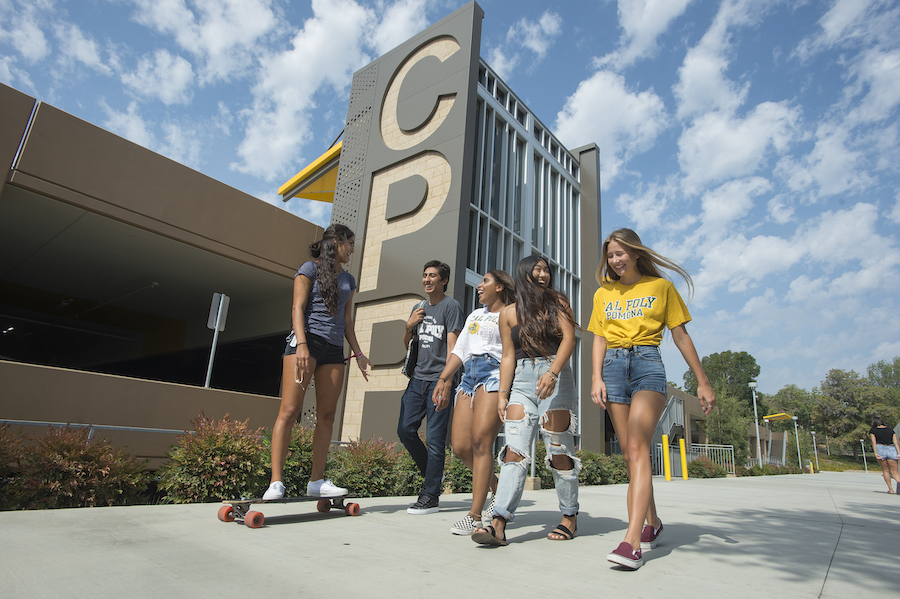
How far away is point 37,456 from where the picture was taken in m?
3.93

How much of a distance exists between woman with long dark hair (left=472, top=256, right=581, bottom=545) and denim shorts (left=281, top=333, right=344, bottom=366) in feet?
4.10

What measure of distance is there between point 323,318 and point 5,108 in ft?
26.6

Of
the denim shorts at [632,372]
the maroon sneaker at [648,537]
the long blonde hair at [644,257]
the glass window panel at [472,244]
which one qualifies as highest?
the glass window panel at [472,244]

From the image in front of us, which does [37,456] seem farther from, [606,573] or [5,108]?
[5,108]

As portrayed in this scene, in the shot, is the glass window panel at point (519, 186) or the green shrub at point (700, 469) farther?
the green shrub at point (700, 469)

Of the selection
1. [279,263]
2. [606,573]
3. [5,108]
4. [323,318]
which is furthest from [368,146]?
[606,573]

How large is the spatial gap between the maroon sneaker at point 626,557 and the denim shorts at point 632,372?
753 mm

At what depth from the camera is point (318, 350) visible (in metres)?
3.44

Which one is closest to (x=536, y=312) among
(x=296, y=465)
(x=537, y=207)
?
(x=296, y=465)

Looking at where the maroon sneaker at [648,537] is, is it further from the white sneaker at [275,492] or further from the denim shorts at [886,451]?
the denim shorts at [886,451]

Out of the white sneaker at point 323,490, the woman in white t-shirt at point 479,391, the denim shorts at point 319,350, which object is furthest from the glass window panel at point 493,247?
the white sneaker at point 323,490

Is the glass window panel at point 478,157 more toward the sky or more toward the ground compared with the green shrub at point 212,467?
more toward the sky

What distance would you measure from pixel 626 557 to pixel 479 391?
1.40 m

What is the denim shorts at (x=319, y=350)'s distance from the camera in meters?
3.41
